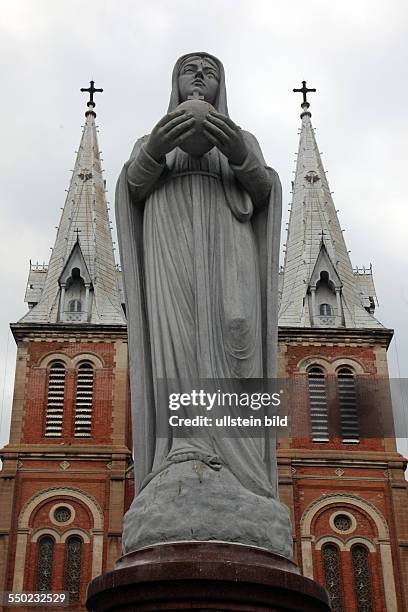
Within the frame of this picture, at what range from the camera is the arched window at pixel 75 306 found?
1479 inches

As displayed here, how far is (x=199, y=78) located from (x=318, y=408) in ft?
98.1

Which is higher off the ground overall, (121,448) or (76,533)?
(121,448)

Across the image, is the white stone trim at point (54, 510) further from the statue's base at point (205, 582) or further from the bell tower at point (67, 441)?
the statue's base at point (205, 582)

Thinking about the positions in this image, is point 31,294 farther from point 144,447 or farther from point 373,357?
point 144,447

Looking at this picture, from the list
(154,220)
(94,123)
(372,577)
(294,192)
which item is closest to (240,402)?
(154,220)

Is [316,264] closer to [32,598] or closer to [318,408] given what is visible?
[318,408]

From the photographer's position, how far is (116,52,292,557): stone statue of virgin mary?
4820mm

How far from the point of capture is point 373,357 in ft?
118

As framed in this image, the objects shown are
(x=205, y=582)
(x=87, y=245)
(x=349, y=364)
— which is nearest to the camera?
(x=205, y=582)

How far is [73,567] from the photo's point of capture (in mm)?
32031

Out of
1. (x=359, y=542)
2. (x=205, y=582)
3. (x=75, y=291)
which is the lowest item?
(x=205, y=582)

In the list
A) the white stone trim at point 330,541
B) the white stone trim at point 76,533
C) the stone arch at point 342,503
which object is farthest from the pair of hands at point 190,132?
the stone arch at point 342,503

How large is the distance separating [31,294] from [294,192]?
41.3 feet

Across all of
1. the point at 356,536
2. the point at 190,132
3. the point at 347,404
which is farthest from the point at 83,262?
the point at 190,132
